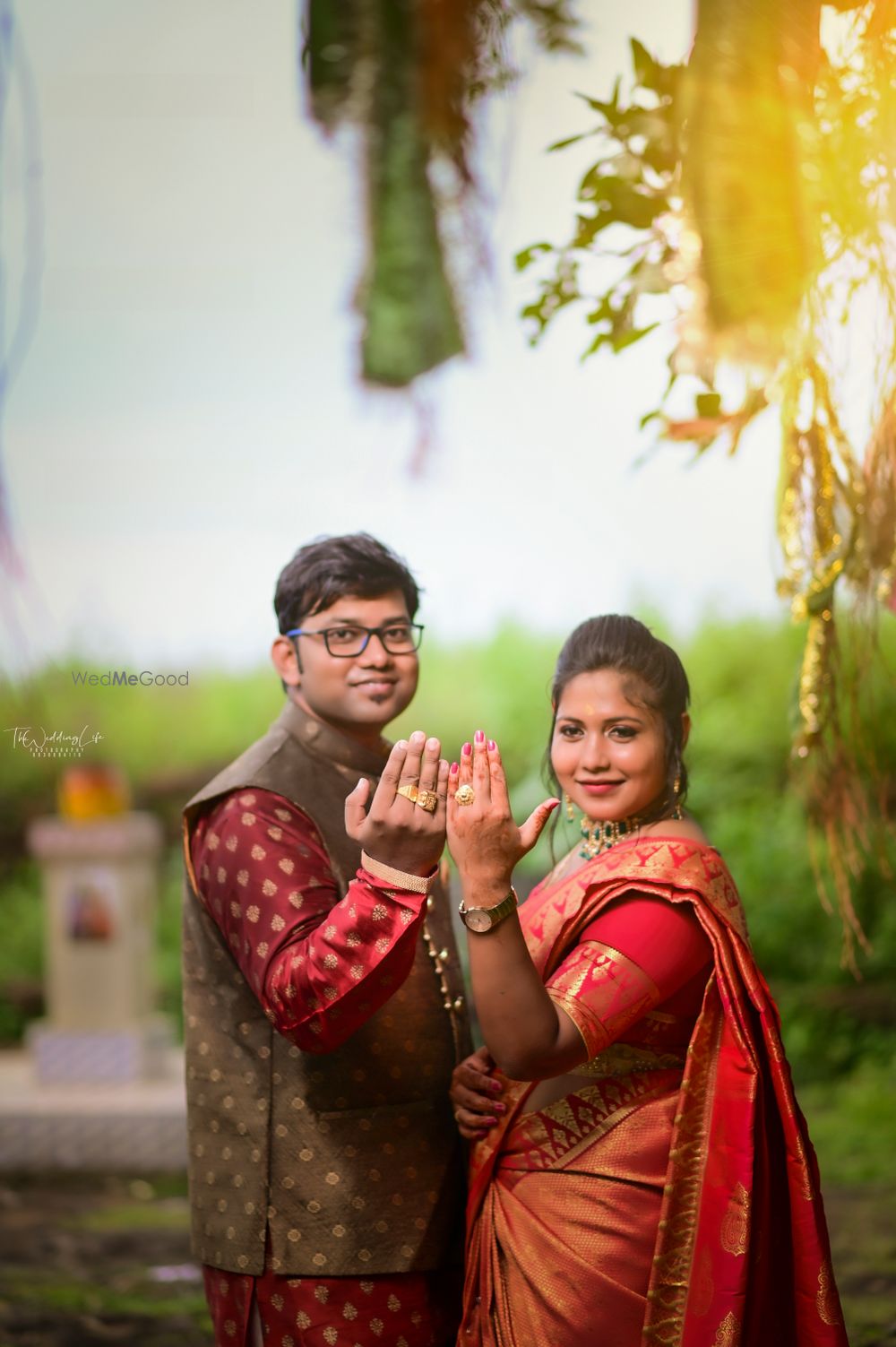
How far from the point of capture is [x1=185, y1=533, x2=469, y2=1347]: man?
1758 mm

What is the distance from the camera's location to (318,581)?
190 centimetres

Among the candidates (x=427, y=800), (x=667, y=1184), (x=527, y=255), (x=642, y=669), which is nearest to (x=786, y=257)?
(x=527, y=255)

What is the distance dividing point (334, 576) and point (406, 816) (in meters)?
0.47

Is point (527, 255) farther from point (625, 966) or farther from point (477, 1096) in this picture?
point (477, 1096)

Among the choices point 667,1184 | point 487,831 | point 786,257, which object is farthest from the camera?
point 786,257

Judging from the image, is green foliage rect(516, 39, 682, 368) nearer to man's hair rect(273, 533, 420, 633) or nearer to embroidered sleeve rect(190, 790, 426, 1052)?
man's hair rect(273, 533, 420, 633)

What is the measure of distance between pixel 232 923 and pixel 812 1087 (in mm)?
4944

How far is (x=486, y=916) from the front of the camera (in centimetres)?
153

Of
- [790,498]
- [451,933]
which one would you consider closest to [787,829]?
[790,498]

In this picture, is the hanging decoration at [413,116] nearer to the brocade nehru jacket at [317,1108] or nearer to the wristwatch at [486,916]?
the brocade nehru jacket at [317,1108]

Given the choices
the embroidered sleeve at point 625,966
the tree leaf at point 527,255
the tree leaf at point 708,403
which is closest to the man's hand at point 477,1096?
the embroidered sleeve at point 625,966

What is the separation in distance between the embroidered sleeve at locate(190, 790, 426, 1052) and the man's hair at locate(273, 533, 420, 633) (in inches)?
11.0

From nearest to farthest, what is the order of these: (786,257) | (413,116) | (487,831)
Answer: (487,831) → (786,257) → (413,116)

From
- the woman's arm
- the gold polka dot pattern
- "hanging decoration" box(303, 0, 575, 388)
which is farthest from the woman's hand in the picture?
"hanging decoration" box(303, 0, 575, 388)
